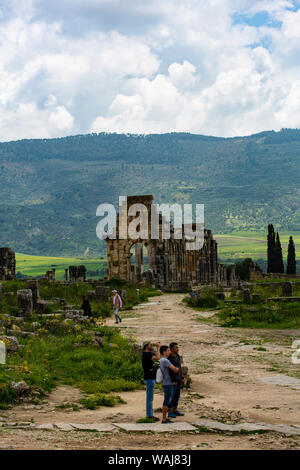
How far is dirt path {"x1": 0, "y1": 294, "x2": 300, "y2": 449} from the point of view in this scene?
11055mm

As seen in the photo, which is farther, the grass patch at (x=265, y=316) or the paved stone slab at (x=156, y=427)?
the grass patch at (x=265, y=316)

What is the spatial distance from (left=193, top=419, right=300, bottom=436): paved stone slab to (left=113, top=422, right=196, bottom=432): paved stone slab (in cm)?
31

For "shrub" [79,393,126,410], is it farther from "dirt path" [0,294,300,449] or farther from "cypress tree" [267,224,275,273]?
"cypress tree" [267,224,275,273]

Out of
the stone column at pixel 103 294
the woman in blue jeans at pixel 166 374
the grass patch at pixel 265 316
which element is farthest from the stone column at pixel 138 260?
the woman in blue jeans at pixel 166 374

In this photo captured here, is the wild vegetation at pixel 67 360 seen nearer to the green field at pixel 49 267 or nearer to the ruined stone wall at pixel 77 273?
the ruined stone wall at pixel 77 273

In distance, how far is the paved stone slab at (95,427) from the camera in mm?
11828

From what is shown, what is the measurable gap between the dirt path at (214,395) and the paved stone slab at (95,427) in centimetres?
45

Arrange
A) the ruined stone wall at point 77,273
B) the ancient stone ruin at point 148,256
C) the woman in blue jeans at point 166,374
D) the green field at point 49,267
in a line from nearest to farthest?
1. the woman in blue jeans at point 166,374
2. the ruined stone wall at point 77,273
3. the ancient stone ruin at point 148,256
4. the green field at point 49,267

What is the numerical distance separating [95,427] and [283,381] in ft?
21.2

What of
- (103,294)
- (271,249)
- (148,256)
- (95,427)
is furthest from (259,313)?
(271,249)

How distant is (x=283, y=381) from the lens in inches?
663

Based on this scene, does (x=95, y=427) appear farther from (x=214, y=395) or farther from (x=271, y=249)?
(x=271, y=249)

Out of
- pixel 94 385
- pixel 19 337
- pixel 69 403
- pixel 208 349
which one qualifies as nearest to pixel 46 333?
pixel 19 337

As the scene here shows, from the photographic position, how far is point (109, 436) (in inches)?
449
